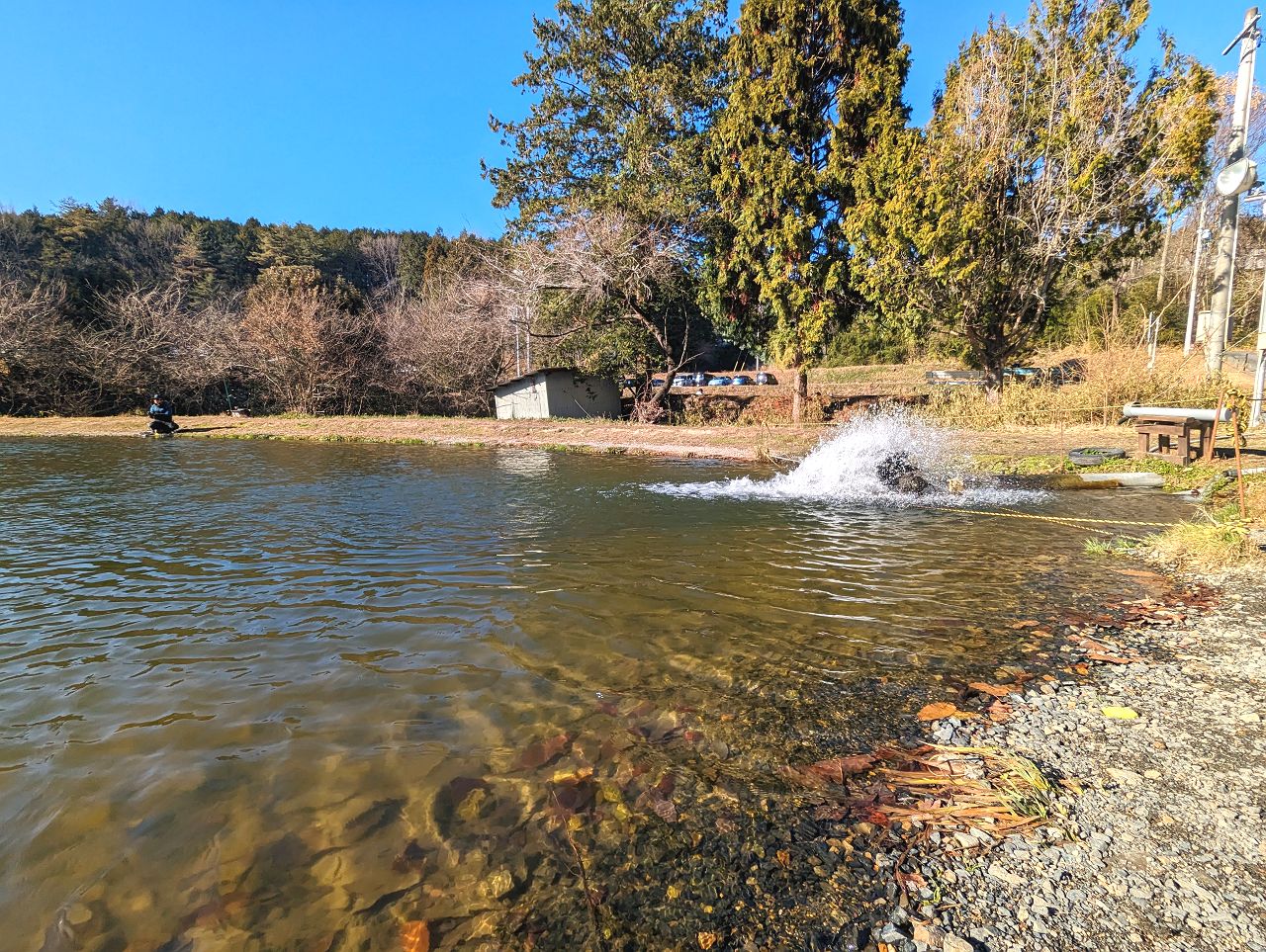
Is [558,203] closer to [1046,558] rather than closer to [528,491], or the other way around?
[528,491]

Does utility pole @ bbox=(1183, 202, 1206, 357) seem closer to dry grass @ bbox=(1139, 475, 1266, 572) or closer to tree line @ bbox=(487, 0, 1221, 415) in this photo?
tree line @ bbox=(487, 0, 1221, 415)

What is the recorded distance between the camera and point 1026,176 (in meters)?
17.5

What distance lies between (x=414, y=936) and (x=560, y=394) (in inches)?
1116

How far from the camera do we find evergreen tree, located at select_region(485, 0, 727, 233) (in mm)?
23219

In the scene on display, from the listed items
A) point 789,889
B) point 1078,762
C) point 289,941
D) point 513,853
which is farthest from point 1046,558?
point 289,941

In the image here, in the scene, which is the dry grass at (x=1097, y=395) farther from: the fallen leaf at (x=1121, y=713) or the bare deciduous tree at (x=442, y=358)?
the bare deciduous tree at (x=442, y=358)

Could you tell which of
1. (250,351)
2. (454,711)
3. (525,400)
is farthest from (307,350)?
(454,711)

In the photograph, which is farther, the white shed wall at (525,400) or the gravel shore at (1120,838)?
the white shed wall at (525,400)

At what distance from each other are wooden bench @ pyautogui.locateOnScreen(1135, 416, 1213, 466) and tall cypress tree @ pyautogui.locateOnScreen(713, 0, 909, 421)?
34.2 ft

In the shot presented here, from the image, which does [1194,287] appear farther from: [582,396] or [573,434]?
[582,396]

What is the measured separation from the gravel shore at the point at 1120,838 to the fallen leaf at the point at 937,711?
0.08 m

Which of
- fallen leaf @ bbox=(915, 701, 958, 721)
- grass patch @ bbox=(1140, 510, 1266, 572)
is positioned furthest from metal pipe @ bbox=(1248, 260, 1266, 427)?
fallen leaf @ bbox=(915, 701, 958, 721)

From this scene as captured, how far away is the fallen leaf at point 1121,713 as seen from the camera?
3318mm

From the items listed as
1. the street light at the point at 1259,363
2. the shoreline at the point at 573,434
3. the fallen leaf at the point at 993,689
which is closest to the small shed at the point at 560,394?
the shoreline at the point at 573,434
